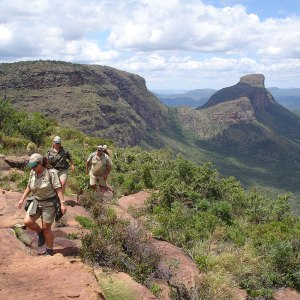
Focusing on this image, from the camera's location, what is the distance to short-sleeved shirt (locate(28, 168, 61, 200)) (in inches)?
266

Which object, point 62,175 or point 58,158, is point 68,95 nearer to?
point 58,158

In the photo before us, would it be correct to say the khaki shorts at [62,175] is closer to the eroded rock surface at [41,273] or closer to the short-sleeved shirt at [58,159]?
the short-sleeved shirt at [58,159]

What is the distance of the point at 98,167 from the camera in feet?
35.5

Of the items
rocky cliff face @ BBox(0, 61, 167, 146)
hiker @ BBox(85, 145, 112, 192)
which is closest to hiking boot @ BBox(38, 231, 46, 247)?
hiker @ BBox(85, 145, 112, 192)

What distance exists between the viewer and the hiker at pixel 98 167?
1084 cm

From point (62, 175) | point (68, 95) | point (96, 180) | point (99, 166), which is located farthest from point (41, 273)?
point (68, 95)

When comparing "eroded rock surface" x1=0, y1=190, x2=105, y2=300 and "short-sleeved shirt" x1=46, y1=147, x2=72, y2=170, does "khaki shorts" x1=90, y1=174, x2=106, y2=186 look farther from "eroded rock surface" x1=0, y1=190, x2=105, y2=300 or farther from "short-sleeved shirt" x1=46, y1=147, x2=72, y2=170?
"eroded rock surface" x1=0, y1=190, x2=105, y2=300

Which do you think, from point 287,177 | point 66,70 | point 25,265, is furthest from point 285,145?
point 25,265

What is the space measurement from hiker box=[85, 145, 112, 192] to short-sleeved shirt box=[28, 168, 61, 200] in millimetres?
3914

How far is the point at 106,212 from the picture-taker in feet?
31.2

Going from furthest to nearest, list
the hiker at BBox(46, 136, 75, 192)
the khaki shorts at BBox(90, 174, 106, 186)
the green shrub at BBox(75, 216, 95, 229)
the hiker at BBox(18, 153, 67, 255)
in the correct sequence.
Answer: the khaki shorts at BBox(90, 174, 106, 186) → the hiker at BBox(46, 136, 75, 192) → the green shrub at BBox(75, 216, 95, 229) → the hiker at BBox(18, 153, 67, 255)

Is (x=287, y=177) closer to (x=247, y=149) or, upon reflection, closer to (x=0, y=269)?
(x=247, y=149)

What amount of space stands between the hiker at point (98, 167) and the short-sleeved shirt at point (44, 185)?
3.91 meters

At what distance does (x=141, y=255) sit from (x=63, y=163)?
125 inches
